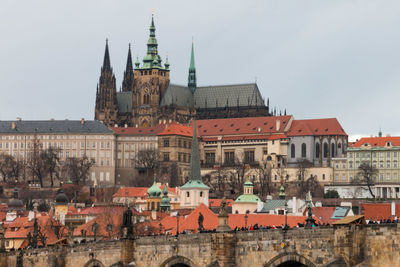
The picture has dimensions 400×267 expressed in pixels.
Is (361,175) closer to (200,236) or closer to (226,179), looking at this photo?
(226,179)

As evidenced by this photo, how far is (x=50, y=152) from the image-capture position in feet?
647

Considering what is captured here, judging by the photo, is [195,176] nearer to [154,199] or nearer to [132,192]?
[154,199]

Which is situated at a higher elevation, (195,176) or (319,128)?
(319,128)

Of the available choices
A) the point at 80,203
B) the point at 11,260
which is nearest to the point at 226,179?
the point at 80,203

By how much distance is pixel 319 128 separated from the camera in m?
196

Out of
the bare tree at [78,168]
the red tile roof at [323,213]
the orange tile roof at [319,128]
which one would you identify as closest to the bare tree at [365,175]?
the orange tile roof at [319,128]

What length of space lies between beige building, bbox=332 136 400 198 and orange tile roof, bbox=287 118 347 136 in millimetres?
5152

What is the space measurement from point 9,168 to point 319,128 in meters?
48.7

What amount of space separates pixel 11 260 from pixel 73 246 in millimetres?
7929

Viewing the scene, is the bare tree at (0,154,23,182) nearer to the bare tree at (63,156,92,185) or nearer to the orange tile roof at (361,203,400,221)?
the bare tree at (63,156,92,185)

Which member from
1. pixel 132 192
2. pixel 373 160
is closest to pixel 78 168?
pixel 132 192

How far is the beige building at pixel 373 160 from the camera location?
186 m

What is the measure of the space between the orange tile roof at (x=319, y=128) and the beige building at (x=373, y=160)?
16.9ft

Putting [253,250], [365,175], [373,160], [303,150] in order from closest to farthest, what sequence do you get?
[253,250] < [365,175] < [373,160] < [303,150]
